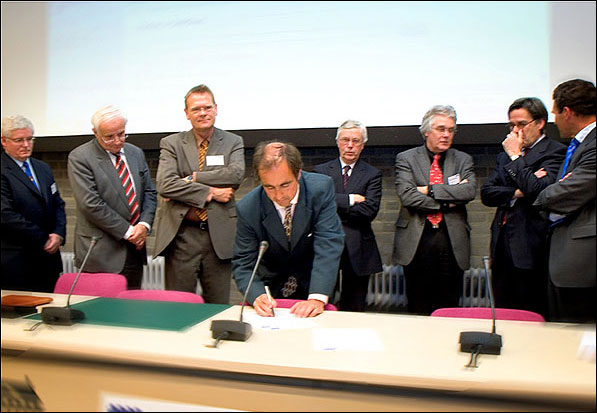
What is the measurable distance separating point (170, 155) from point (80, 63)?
38cm

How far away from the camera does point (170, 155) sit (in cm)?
147

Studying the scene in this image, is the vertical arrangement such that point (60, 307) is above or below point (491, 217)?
below

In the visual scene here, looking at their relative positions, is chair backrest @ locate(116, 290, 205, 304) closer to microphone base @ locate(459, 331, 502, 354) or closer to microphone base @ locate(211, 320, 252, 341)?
microphone base @ locate(211, 320, 252, 341)

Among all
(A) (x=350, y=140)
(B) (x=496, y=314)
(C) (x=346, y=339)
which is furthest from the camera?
(A) (x=350, y=140)

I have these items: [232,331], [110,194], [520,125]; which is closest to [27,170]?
[110,194]

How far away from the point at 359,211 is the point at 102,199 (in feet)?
3.45

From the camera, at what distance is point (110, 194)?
1.37 metres

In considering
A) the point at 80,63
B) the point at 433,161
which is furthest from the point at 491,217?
the point at 80,63

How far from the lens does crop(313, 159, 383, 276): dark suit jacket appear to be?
6.59ft

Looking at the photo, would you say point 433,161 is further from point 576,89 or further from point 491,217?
point 576,89

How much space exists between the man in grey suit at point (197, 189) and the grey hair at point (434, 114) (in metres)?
0.73

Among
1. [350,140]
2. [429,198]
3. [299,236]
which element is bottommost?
[299,236]

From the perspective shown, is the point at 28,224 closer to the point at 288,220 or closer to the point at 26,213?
the point at 26,213

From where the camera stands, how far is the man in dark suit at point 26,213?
4.12ft
